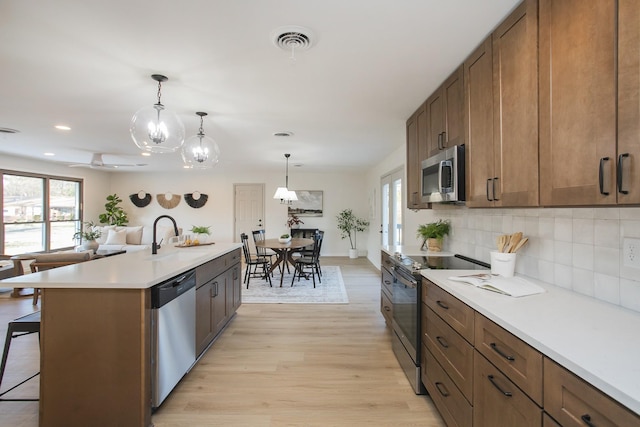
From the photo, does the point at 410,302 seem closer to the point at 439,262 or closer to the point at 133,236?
the point at 439,262

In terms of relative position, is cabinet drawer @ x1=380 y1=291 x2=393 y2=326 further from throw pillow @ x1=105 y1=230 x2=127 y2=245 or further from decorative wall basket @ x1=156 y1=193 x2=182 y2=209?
decorative wall basket @ x1=156 y1=193 x2=182 y2=209

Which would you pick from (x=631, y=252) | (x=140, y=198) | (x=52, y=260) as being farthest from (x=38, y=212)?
(x=631, y=252)

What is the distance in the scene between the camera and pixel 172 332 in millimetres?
1996

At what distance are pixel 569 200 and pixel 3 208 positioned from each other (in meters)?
8.27

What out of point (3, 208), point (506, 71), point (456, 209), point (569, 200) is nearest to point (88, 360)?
point (569, 200)

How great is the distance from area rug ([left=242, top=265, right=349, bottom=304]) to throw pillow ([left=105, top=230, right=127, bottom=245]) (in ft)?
11.6

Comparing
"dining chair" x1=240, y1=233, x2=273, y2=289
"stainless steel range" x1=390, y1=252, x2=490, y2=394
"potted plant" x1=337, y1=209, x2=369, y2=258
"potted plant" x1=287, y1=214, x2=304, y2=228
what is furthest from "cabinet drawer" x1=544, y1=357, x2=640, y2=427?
"potted plant" x1=287, y1=214, x2=304, y2=228

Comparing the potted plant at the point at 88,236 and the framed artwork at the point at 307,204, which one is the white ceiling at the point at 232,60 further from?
the framed artwork at the point at 307,204

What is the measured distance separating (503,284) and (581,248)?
0.40 metres

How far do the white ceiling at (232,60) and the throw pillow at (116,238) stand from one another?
11.5 ft

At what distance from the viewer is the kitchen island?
1.71m

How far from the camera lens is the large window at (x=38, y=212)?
571 cm

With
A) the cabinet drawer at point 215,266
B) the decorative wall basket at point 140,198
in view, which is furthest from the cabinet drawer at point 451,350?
the decorative wall basket at point 140,198

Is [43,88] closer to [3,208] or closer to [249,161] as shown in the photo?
[249,161]
